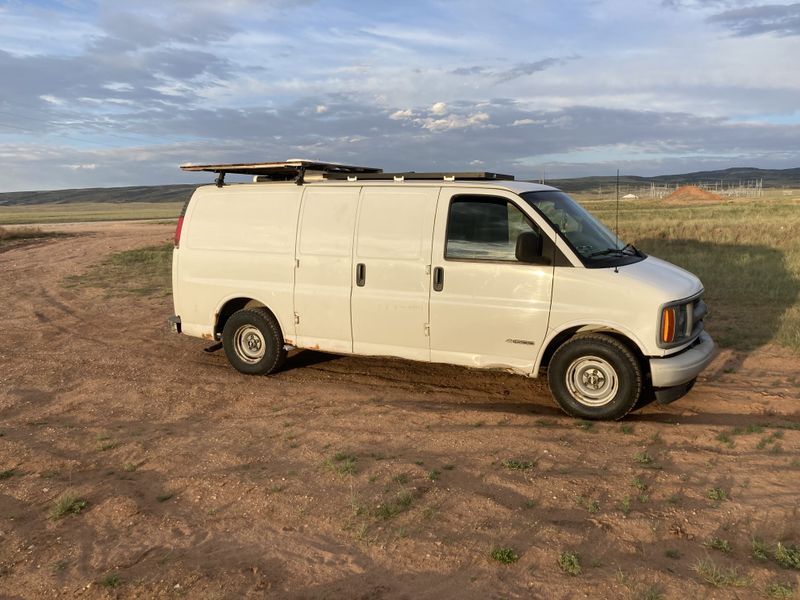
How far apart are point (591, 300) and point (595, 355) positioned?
0.52 meters

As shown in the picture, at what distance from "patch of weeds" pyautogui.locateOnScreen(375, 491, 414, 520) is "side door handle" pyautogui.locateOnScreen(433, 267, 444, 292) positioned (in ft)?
8.22

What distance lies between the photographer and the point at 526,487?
4.49m

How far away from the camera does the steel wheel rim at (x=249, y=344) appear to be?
7.60 m

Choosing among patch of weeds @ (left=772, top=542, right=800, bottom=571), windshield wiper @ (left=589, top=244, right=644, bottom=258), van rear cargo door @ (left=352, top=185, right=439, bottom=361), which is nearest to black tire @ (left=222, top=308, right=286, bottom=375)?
van rear cargo door @ (left=352, top=185, right=439, bottom=361)

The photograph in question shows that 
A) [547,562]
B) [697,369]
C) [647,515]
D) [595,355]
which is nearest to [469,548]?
[547,562]

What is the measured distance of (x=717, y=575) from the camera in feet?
11.1

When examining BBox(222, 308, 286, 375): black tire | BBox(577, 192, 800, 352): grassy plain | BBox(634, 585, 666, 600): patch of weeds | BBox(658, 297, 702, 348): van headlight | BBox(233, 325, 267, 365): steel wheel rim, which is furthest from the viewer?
BBox(577, 192, 800, 352): grassy plain

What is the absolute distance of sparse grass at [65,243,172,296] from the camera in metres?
14.2

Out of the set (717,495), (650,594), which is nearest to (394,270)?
(717,495)

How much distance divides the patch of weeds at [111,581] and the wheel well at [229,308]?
4.35 metres

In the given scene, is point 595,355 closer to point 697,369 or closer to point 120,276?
point 697,369

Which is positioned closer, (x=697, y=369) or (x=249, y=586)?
(x=249, y=586)

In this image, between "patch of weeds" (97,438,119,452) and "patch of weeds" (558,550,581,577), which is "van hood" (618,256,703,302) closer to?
"patch of weeds" (558,550,581,577)

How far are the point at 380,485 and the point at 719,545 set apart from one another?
→ 2201 mm
